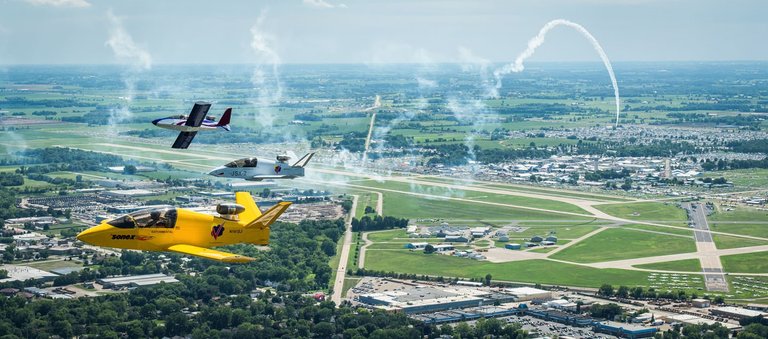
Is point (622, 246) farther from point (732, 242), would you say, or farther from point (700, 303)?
point (700, 303)

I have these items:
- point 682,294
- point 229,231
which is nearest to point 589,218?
point 682,294

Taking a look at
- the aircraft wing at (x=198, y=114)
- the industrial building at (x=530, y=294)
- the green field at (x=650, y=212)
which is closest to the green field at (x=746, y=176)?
the green field at (x=650, y=212)

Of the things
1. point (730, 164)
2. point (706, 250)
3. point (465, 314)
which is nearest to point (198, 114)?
point (465, 314)

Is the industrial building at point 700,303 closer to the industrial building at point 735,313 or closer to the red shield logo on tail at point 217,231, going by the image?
the industrial building at point 735,313

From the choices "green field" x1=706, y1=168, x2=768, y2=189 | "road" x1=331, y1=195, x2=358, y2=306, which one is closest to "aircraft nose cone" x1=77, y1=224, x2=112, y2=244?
"road" x1=331, y1=195, x2=358, y2=306

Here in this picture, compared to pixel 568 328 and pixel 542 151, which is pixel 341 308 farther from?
pixel 542 151
